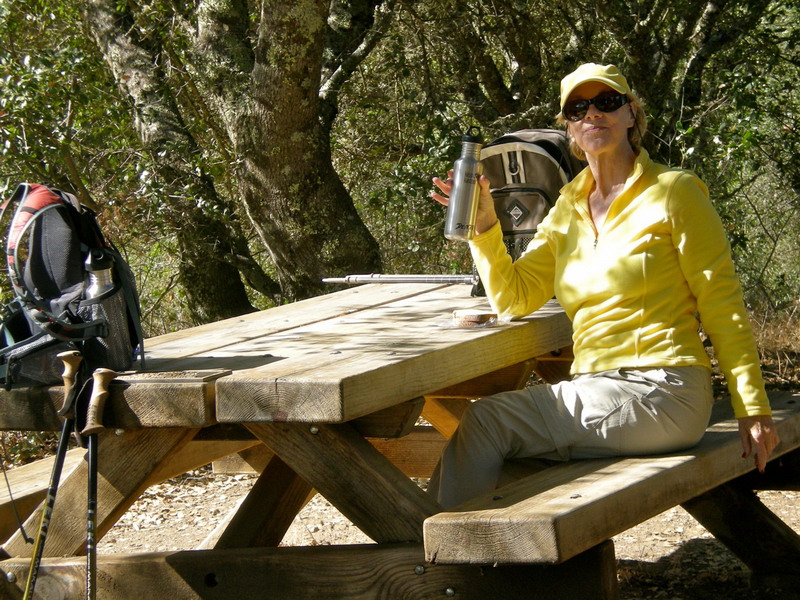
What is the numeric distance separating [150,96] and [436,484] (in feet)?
16.6

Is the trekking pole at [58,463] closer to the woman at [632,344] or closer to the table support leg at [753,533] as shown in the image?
the woman at [632,344]

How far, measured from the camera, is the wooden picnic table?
2494 mm

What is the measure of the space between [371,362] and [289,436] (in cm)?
27

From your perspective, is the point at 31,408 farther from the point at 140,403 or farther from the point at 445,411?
the point at 445,411

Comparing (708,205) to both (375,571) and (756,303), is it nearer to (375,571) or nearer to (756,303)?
(375,571)

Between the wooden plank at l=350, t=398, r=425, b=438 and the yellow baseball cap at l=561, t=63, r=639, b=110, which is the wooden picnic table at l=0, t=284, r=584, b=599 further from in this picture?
the yellow baseball cap at l=561, t=63, r=639, b=110

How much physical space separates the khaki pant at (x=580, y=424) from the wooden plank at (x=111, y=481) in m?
0.71

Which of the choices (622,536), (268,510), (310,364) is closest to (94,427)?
(310,364)

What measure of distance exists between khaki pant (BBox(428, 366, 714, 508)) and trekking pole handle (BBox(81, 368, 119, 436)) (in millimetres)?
868

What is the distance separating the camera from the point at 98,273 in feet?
9.06

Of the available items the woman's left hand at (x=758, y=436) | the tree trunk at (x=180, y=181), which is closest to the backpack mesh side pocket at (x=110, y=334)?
the woman's left hand at (x=758, y=436)

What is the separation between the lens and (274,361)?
2805 mm

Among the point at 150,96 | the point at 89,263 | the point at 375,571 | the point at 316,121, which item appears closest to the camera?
the point at 375,571

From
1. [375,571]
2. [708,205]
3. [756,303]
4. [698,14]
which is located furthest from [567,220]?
[756,303]
